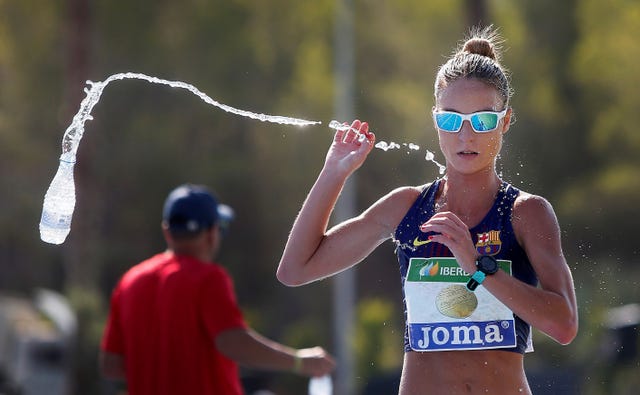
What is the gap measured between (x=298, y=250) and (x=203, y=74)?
760 inches

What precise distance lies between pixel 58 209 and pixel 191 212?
189cm

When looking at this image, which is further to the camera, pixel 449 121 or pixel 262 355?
pixel 262 355

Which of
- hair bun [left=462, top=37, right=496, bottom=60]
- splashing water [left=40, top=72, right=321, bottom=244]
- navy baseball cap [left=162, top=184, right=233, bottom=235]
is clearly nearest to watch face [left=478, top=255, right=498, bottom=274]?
hair bun [left=462, top=37, right=496, bottom=60]

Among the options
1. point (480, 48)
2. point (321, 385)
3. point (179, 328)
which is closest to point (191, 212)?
point (179, 328)

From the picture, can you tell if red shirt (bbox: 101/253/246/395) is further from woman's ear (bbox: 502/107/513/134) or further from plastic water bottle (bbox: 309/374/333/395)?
woman's ear (bbox: 502/107/513/134)

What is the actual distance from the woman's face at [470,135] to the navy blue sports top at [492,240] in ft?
0.38

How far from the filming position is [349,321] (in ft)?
60.5

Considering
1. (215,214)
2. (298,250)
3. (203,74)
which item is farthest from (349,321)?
(298,250)

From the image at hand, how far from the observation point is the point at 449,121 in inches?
133

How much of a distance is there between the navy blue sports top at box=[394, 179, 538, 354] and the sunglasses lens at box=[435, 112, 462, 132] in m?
0.23

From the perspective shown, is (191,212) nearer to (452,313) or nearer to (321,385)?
(321,385)

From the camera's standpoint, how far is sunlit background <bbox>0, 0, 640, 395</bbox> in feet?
58.3

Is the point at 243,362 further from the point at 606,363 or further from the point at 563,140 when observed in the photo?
the point at 563,140

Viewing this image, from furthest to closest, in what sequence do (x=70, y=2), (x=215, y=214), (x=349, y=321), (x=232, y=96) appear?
1. (x=232, y=96)
2. (x=70, y=2)
3. (x=349, y=321)
4. (x=215, y=214)
